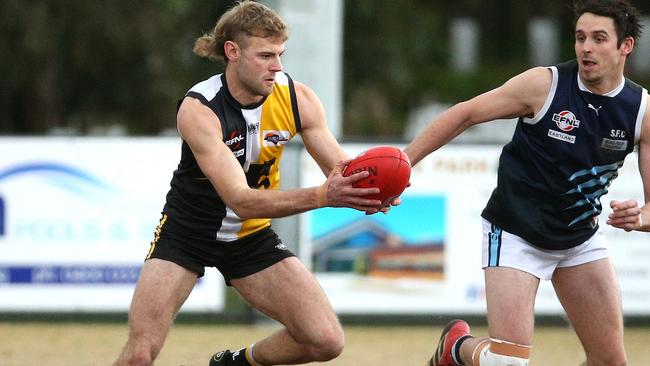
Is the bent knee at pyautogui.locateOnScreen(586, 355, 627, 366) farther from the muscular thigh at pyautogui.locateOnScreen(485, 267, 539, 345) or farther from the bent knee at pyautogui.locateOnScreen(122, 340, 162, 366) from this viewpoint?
the bent knee at pyautogui.locateOnScreen(122, 340, 162, 366)

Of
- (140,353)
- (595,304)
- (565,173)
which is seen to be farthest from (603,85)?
(140,353)

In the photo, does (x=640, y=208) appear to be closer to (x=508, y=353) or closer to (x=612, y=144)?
(x=612, y=144)

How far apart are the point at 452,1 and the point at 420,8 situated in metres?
2.62

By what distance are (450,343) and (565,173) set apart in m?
1.37

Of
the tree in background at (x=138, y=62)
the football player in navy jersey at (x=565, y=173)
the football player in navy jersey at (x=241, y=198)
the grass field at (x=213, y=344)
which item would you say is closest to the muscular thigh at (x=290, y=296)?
the football player in navy jersey at (x=241, y=198)

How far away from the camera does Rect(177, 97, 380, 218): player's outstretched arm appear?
20.5 ft

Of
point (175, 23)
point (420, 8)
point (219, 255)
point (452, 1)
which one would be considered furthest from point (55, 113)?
point (219, 255)

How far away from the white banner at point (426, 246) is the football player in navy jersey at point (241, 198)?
14.7ft

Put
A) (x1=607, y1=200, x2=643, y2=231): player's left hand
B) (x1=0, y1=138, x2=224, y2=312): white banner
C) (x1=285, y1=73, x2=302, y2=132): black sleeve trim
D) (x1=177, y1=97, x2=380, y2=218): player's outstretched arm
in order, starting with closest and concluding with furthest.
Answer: (x1=177, y1=97, x2=380, y2=218): player's outstretched arm
(x1=607, y1=200, x2=643, y2=231): player's left hand
(x1=285, y1=73, x2=302, y2=132): black sleeve trim
(x1=0, y1=138, x2=224, y2=312): white banner

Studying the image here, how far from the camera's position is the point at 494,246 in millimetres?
6930

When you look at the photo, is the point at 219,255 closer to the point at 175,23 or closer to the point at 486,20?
the point at 175,23

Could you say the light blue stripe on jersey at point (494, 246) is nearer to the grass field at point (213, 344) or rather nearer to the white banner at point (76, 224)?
the grass field at point (213, 344)

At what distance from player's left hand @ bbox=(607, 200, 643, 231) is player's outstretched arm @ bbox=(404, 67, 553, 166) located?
70 centimetres

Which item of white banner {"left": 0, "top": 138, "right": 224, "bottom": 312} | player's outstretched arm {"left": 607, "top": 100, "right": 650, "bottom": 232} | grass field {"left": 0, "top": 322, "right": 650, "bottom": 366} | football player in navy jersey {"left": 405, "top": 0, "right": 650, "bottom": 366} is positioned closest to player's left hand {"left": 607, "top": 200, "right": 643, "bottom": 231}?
player's outstretched arm {"left": 607, "top": 100, "right": 650, "bottom": 232}
